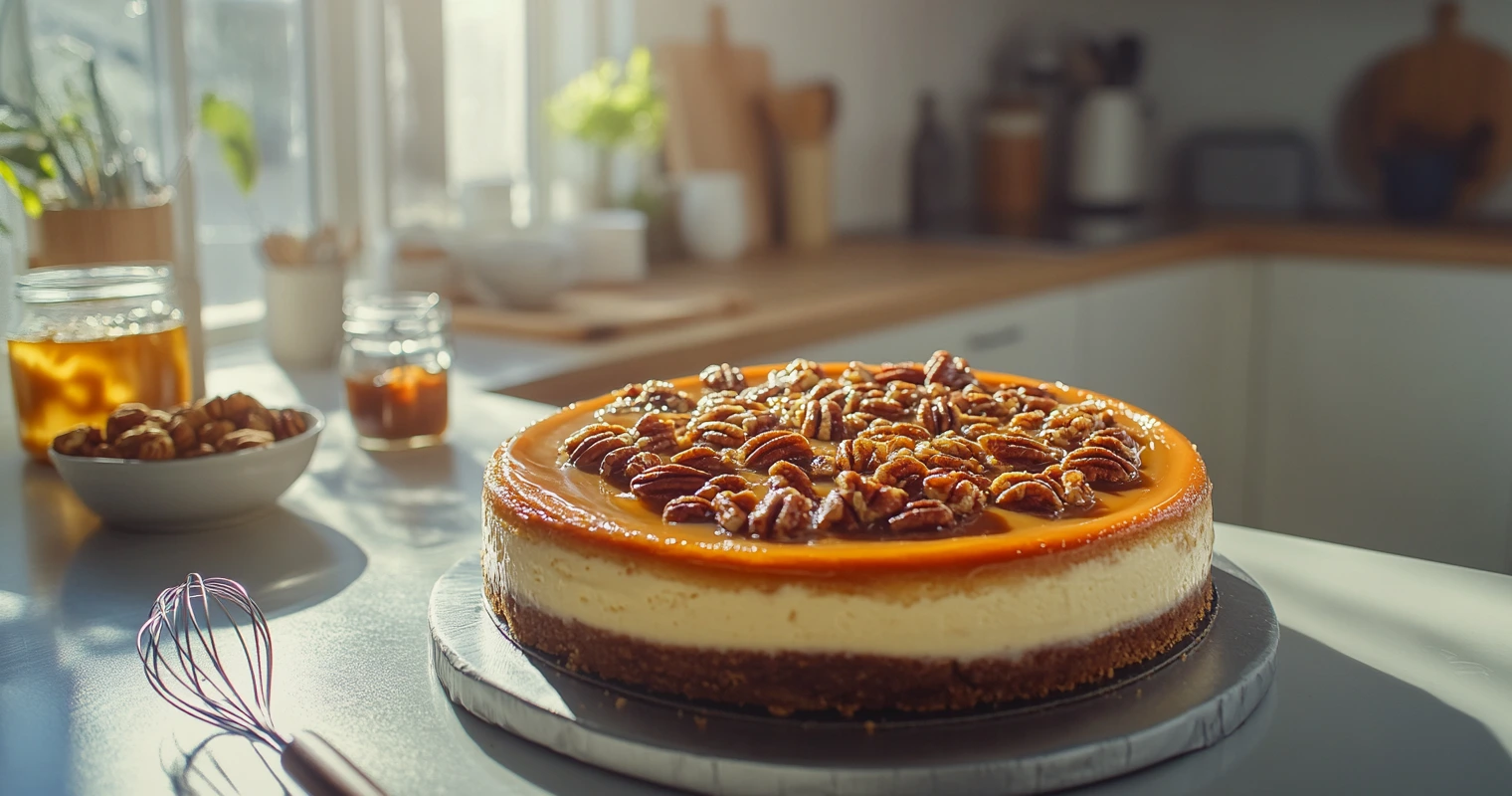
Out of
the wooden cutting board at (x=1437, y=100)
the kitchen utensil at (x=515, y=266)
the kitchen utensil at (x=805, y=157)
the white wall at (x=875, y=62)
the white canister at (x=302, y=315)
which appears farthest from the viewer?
the wooden cutting board at (x=1437, y=100)

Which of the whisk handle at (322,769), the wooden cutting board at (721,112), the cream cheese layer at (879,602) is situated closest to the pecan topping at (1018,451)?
the cream cheese layer at (879,602)

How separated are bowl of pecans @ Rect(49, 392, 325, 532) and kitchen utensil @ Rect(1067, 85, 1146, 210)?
2.56 meters

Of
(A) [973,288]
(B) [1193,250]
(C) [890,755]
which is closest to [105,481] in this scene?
(C) [890,755]

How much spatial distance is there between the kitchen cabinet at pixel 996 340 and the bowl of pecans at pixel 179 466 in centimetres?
94

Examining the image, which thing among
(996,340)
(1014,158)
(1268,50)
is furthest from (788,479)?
(1268,50)

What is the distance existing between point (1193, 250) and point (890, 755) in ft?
7.66

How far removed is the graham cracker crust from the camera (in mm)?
678

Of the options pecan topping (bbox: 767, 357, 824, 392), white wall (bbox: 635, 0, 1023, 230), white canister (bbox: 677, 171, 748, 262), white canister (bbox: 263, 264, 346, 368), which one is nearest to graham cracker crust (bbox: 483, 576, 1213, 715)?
pecan topping (bbox: 767, 357, 824, 392)

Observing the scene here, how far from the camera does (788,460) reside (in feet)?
2.77

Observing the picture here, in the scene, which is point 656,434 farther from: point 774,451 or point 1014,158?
point 1014,158

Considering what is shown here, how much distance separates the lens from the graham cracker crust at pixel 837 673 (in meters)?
0.68

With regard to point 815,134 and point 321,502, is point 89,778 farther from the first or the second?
point 815,134

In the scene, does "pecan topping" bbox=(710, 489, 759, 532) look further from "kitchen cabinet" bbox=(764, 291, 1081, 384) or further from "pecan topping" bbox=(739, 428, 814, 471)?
"kitchen cabinet" bbox=(764, 291, 1081, 384)

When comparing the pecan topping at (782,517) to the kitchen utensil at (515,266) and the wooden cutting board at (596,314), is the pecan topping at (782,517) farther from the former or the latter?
the kitchen utensil at (515,266)
